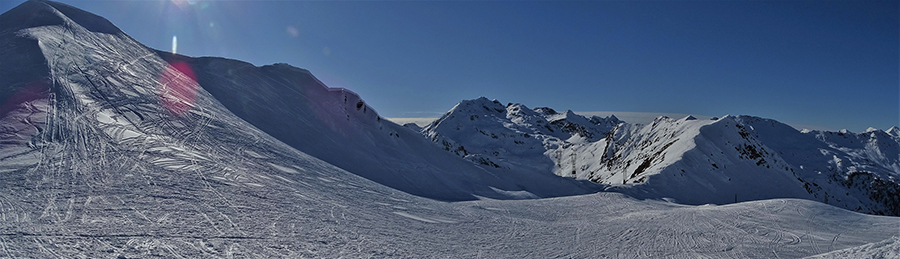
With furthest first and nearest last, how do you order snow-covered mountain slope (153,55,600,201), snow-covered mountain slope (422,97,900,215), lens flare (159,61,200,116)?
snow-covered mountain slope (422,97,900,215) → snow-covered mountain slope (153,55,600,201) → lens flare (159,61,200,116)

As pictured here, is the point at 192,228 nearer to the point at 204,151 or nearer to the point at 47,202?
the point at 47,202

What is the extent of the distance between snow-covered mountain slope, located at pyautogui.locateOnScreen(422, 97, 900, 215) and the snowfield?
1383cm

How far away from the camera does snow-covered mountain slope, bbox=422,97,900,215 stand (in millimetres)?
34469

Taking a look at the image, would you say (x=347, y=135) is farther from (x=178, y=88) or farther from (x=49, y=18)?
(x=49, y=18)

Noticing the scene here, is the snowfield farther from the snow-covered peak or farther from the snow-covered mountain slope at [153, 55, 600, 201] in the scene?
the snow-covered mountain slope at [153, 55, 600, 201]

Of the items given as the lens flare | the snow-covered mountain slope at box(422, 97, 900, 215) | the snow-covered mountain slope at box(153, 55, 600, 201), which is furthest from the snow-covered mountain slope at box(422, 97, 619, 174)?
the lens flare

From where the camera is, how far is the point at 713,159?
38344 millimetres

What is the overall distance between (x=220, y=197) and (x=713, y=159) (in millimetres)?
42593

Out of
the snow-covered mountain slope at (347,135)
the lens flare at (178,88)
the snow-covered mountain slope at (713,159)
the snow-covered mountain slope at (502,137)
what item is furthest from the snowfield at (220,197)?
the snow-covered mountain slope at (502,137)

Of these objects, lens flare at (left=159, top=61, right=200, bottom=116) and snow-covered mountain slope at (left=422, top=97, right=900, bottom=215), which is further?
snow-covered mountain slope at (left=422, top=97, right=900, bottom=215)

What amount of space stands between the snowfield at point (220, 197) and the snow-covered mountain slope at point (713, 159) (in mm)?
13826

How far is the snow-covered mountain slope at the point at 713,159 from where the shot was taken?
113ft

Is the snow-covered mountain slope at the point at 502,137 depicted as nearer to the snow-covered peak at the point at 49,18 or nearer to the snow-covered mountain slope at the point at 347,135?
the snow-covered mountain slope at the point at 347,135

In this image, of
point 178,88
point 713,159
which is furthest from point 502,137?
point 178,88
